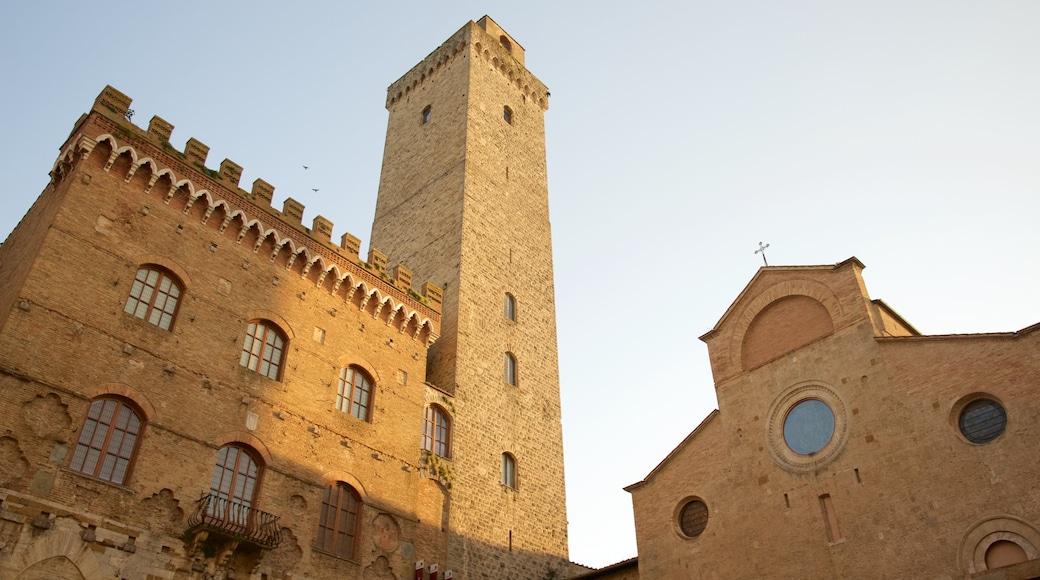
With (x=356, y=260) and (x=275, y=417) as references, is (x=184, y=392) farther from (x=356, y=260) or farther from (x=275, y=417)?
(x=356, y=260)

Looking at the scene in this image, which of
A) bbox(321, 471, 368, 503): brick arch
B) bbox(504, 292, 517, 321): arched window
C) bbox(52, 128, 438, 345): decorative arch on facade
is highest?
bbox(504, 292, 517, 321): arched window

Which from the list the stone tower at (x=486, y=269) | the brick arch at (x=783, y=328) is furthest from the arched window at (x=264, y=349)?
the brick arch at (x=783, y=328)

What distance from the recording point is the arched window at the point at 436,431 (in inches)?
827

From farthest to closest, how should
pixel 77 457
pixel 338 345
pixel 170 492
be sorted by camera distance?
pixel 338 345
pixel 170 492
pixel 77 457

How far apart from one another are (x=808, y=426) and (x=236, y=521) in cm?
1264

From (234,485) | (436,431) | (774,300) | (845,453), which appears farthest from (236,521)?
(774,300)

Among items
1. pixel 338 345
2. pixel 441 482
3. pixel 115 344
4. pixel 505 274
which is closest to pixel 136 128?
pixel 115 344

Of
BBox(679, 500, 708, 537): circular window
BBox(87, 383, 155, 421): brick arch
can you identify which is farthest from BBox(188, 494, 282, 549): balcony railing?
BBox(679, 500, 708, 537): circular window

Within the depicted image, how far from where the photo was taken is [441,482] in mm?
20500

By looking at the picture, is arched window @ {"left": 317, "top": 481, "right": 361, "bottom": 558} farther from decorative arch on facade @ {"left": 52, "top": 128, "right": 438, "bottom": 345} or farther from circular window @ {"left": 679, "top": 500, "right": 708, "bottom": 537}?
circular window @ {"left": 679, "top": 500, "right": 708, "bottom": 537}

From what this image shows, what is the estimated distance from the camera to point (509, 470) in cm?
2328

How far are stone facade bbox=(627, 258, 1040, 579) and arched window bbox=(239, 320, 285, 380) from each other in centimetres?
972

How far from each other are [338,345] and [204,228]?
4.27m

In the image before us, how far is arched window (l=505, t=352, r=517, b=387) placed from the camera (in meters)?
25.0
